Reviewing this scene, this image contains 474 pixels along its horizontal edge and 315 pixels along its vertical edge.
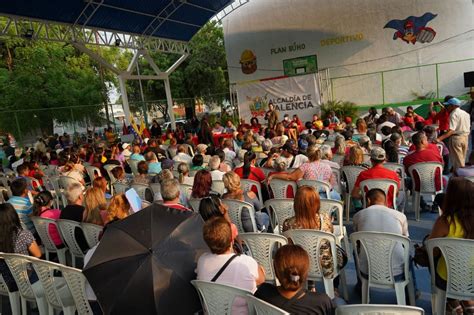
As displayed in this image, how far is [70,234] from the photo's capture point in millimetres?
4383

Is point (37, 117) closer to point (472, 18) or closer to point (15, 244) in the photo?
point (15, 244)

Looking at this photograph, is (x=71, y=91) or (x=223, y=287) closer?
(x=223, y=287)

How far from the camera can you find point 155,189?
5.97 metres

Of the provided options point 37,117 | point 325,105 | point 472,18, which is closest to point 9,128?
point 37,117

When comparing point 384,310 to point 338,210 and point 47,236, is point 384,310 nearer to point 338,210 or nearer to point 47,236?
point 338,210

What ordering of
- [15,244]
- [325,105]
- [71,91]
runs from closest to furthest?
[15,244] < [325,105] < [71,91]

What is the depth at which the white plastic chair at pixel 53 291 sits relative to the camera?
3.25 meters

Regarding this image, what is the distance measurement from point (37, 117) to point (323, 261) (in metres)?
18.3

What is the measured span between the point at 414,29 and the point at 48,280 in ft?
60.1

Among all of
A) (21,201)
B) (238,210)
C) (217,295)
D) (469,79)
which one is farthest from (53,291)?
(469,79)

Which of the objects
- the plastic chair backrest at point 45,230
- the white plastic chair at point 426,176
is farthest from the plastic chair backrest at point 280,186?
the plastic chair backrest at point 45,230

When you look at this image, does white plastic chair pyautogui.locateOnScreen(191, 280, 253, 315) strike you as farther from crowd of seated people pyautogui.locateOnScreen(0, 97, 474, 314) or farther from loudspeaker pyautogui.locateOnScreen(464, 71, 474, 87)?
loudspeaker pyautogui.locateOnScreen(464, 71, 474, 87)

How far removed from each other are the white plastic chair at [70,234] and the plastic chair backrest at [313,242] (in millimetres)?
2355

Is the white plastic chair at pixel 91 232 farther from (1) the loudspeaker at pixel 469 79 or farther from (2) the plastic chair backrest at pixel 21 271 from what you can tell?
(1) the loudspeaker at pixel 469 79
